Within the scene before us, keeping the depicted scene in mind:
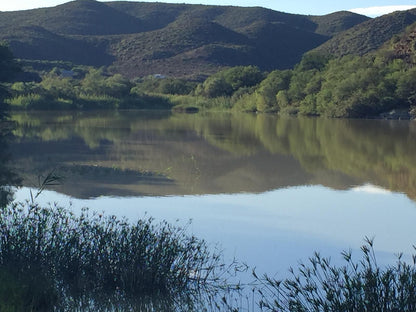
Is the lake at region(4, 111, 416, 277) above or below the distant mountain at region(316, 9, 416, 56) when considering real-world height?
below

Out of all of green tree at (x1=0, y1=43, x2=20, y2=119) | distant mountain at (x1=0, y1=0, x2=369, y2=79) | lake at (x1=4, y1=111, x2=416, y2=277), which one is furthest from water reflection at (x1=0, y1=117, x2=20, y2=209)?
distant mountain at (x1=0, y1=0, x2=369, y2=79)

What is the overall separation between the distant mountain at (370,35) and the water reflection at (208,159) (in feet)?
154

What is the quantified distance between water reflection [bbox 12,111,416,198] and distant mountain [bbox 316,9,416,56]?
46.8 meters

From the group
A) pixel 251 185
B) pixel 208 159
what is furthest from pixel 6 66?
pixel 251 185

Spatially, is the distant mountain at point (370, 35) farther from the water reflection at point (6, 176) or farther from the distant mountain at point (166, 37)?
the water reflection at point (6, 176)

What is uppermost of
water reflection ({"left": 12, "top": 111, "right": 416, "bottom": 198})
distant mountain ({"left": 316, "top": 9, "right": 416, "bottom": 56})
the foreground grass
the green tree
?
distant mountain ({"left": 316, "top": 9, "right": 416, "bottom": 56})

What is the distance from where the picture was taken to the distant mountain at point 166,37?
288ft

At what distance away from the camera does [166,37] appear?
317 ft

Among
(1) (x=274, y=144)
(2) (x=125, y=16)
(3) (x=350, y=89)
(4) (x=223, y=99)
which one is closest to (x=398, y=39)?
(3) (x=350, y=89)

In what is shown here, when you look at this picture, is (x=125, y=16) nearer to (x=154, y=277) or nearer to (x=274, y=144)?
(x=274, y=144)

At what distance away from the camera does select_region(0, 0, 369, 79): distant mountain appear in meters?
87.9

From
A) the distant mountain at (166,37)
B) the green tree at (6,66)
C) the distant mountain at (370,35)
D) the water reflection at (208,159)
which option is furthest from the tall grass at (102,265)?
the distant mountain at (166,37)

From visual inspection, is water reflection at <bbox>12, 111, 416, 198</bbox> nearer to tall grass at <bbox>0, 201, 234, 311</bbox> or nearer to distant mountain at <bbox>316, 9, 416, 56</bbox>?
tall grass at <bbox>0, 201, 234, 311</bbox>

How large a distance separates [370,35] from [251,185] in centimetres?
6500
